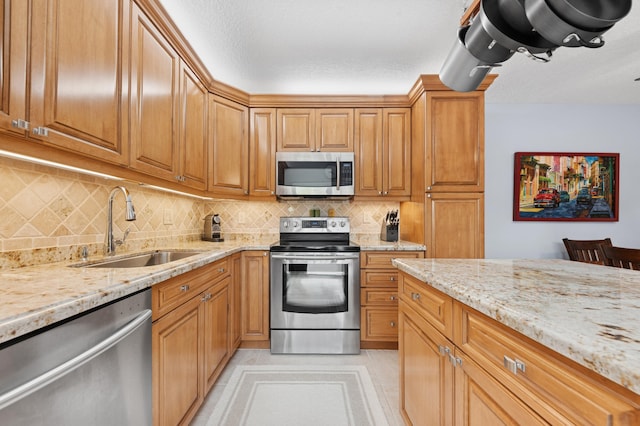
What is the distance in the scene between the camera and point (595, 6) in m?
0.84

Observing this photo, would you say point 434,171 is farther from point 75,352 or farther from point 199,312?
point 75,352

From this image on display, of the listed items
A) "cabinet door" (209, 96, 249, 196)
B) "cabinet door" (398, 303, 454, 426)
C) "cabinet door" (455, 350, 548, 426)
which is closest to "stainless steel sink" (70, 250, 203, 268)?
"cabinet door" (209, 96, 249, 196)

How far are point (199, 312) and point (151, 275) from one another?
67 centimetres

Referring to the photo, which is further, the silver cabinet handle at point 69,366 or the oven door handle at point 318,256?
the oven door handle at point 318,256

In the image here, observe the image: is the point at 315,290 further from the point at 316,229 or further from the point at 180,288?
the point at 180,288

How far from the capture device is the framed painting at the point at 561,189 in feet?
11.5

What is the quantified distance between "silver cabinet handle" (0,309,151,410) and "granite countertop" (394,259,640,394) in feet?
3.59

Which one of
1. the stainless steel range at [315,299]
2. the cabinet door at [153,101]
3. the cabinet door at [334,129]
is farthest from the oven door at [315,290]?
the cabinet door at [153,101]

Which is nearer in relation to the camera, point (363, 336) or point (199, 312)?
point (199, 312)

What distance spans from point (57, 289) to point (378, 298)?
2.28 meters

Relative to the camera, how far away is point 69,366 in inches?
31.2

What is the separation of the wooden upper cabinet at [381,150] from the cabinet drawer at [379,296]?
3.03ft

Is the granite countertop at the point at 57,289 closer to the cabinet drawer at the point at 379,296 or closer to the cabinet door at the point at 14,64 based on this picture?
the cabinet door at the point at 14,64

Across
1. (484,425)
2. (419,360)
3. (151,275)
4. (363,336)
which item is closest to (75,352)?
(151,275)
